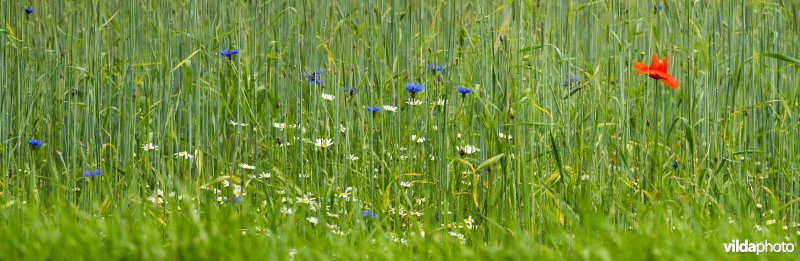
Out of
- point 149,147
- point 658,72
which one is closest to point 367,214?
point 149,147

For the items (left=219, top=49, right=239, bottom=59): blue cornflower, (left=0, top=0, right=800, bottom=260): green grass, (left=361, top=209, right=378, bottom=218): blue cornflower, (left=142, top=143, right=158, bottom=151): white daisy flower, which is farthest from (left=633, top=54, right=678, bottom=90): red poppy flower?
(left=142, top=143, right=158, bottom=151): white daisy flower

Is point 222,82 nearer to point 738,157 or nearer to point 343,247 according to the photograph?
point 343,247

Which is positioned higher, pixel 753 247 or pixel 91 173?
pixel 91 173

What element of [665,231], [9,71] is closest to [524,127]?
[665,231]

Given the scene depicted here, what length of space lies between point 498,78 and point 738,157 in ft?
2.34

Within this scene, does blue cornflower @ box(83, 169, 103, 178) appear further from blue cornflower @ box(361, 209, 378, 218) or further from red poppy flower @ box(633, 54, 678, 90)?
red poppy flower @ box(633, 54, 678, 90)

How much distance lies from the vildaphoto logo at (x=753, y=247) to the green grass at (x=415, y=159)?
0.07 ft

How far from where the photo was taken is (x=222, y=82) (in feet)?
9.27

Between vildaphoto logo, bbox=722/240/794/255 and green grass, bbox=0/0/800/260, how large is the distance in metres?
0.02

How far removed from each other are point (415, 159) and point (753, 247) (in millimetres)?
1094

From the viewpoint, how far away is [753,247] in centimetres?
203

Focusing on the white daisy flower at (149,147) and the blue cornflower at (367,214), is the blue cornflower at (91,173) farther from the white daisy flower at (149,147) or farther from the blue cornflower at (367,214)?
the blue cornflower at (367,214)

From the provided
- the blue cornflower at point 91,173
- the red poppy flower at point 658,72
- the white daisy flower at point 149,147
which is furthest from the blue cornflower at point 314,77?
the red poppy flower at point 658,72

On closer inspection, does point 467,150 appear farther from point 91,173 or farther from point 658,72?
point 91,173
